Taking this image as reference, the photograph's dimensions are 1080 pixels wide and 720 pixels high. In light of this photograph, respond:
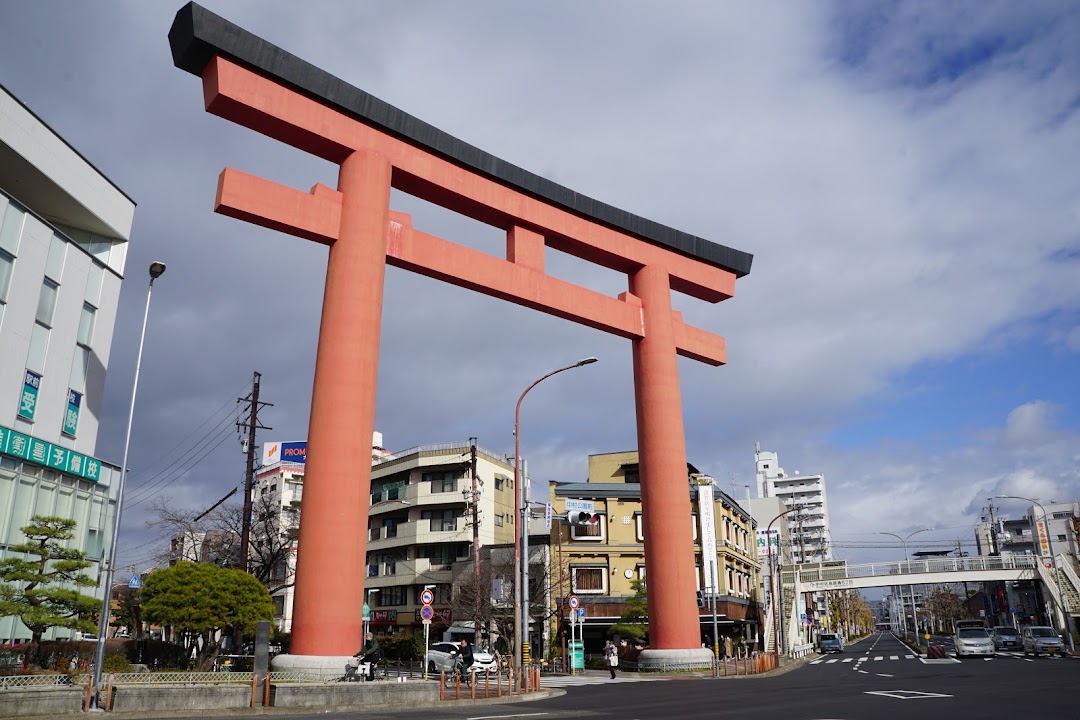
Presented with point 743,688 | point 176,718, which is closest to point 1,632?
point 176,718

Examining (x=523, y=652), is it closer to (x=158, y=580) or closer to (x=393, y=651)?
(x=158, y=580)

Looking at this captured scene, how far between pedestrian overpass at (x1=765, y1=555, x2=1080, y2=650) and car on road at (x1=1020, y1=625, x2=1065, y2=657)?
10.2m

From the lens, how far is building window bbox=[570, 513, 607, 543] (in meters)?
47.1

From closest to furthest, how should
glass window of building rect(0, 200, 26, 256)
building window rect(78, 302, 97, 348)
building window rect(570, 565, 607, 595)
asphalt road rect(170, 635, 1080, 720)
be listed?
1. asphalt road rect(170, 635, 1080, 720)
2. glass window of building rect(0, 200, 26, 256)
3. building window rect(78, 302, 97, 348)
4. building window rect(570, 565, 607, 595)

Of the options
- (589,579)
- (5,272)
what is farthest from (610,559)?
(5,272)

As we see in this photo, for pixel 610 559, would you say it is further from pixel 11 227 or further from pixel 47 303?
pixel 11 227

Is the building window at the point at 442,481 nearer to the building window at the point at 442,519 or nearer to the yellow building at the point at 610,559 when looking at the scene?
the building window at the point at 442,519

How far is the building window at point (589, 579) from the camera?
1866 inches

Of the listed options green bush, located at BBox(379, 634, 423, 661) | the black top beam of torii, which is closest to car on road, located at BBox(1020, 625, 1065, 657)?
the black top beam of torii

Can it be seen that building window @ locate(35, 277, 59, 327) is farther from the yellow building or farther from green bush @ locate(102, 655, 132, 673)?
the yellow building

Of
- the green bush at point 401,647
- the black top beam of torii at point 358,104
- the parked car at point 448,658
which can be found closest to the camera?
the black top beam of torii at point 358,104

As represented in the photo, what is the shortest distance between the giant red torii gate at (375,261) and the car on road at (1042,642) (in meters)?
26.1

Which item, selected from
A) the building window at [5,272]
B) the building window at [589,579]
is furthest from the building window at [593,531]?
the building window at [5,272]

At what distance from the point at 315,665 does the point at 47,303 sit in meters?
18.0
